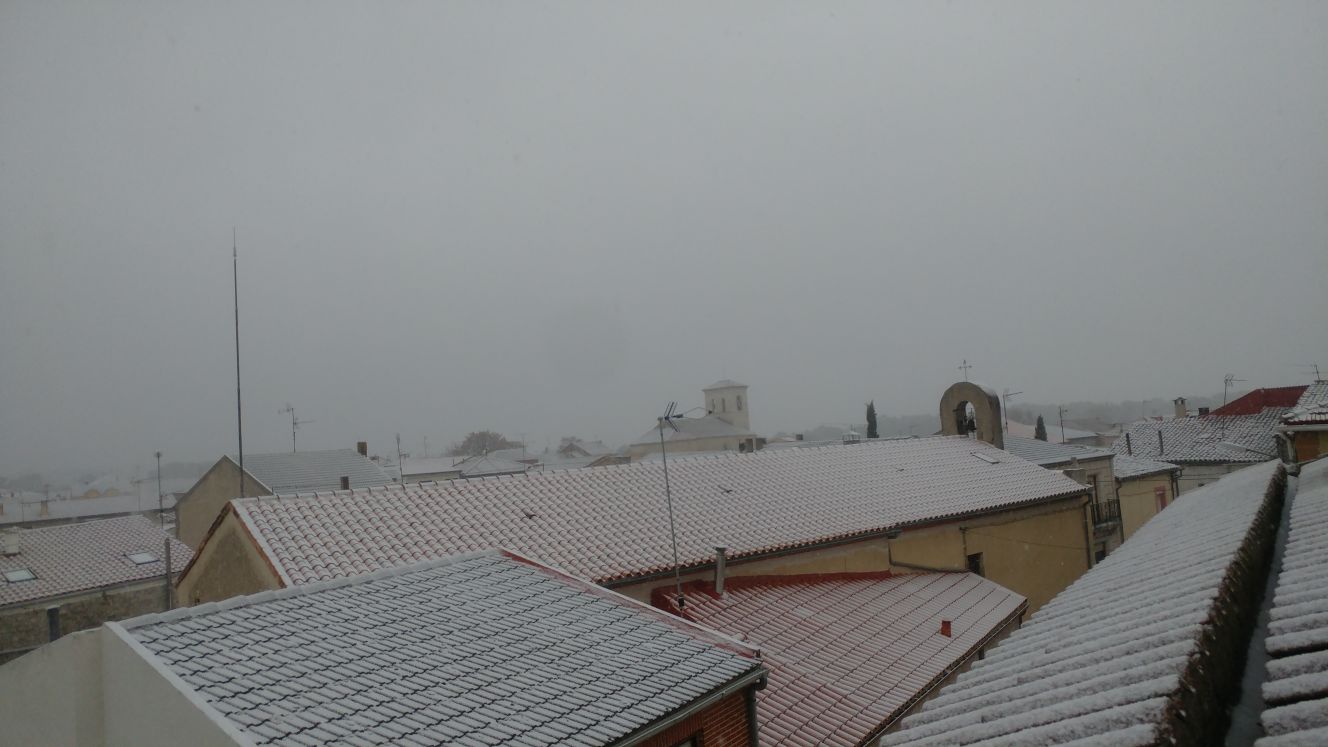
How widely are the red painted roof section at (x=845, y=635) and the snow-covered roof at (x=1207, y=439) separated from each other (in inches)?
932

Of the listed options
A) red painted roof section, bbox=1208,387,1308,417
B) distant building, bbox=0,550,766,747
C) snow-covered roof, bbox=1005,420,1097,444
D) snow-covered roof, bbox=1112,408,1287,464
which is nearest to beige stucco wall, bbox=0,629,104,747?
distant building, bbox=0,550,766,747

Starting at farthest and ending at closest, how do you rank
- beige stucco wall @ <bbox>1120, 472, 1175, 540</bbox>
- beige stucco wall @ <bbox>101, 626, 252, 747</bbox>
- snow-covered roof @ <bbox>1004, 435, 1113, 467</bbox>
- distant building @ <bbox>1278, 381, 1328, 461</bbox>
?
beige stucco wall @ <bbox>1120, 472, 1175, 540</bbox>
snow-covered roof @ <bbox>1004, 435, 1113, 467</bbox>
distant building @ <bbox>1278, 381, 1328, 461</bbox>
beige stucco wall @ <bbox>101, 626, 252, 747</bbox>

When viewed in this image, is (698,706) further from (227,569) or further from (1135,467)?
(1135,467)

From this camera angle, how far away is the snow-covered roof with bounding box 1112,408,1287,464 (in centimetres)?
3334

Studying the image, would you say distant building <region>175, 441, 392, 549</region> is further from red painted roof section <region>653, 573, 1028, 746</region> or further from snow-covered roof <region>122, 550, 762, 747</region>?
snow-covered roof <region>122, 550, 762, 747</region>

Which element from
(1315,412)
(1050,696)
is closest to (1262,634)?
(1050,696)

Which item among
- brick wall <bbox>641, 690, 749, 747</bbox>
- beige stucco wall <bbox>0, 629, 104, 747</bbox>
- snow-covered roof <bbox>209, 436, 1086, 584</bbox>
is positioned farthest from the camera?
snow-covered roof <bbox>209, 436, 1086, 584</bbox>

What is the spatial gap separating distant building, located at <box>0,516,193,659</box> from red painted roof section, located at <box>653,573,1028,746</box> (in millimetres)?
20285

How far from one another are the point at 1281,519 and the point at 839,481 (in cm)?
1126

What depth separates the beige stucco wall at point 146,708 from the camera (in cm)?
500

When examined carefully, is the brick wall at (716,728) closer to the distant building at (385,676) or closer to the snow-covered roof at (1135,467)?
the distant building at (385,676)

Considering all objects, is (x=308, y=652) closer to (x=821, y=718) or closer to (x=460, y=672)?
(x=460, y=672)

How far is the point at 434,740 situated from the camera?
5270 millimetres

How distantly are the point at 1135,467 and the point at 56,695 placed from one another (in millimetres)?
33681
